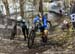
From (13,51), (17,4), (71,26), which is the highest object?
(17,4)

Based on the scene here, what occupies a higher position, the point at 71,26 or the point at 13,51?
the point at 71,26

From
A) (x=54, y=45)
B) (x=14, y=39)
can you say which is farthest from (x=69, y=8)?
(x=14, y=39)

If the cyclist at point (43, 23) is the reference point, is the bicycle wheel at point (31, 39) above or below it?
below

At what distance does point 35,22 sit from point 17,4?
19.5 inches

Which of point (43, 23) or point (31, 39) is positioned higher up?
point (43, 23)

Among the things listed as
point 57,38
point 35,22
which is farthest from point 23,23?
point 57,38

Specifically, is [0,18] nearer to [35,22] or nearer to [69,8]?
[35,22]

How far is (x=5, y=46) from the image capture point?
648 cm

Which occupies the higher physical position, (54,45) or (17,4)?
(17,4)

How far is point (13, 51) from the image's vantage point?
21.2 feet

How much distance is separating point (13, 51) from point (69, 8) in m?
1.36

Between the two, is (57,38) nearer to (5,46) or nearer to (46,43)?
(46,43)

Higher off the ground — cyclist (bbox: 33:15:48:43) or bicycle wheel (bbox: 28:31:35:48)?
cyclist (bbox: 33:15:48:43)

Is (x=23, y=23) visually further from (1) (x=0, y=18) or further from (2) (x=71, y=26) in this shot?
(2) (x=71, y=26)
